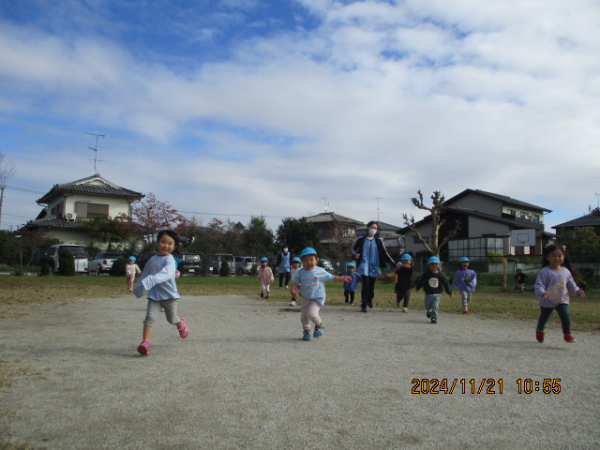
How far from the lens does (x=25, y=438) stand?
3043mm

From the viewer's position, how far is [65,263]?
28.2 metres

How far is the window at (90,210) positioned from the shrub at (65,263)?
14.4 metres

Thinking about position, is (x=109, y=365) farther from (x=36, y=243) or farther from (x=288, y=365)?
(x=36, y=243)

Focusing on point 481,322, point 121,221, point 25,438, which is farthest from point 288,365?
point 121,221

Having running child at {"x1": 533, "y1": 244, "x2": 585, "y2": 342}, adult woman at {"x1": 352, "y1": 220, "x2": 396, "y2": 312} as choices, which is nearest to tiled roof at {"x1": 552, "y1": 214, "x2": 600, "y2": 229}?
adult woman at {"x1": 352, "y1": 220, "x2": 396, "y2": 312}

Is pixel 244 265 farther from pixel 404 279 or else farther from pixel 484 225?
pixel 404 279

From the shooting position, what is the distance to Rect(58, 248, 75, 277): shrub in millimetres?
28156

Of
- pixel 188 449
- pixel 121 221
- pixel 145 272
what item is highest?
pixel 121 221

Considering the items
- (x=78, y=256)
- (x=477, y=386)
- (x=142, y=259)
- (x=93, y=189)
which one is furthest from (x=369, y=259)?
(x=93, y=189)

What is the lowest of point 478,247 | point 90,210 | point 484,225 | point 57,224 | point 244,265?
point 244,265

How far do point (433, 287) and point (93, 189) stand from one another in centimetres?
3947

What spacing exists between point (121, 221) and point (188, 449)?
3990cm

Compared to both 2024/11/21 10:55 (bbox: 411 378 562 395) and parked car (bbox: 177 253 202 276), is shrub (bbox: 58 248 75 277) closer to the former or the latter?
parked car (bbox: 177 253 202 276)

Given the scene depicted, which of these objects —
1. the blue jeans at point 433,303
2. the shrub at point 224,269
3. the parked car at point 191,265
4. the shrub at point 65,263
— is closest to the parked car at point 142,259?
the parked car at point 191,265
